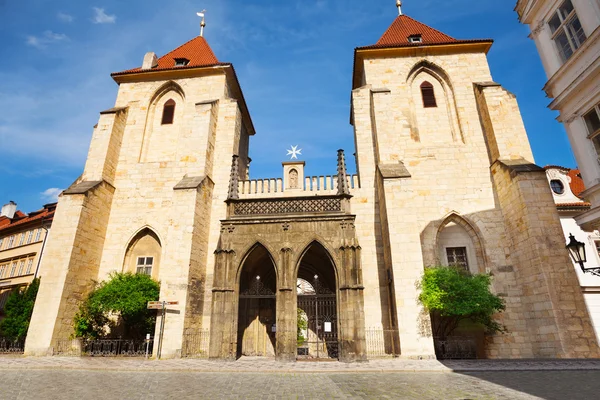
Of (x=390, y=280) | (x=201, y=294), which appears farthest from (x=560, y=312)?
(x=201, y=294)

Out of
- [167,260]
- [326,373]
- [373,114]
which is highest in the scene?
[373,114]

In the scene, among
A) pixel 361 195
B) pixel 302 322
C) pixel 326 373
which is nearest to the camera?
pixel 326 373

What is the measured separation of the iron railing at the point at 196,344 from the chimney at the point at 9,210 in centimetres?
2965

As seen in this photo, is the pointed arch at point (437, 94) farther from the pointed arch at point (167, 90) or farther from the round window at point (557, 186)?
the pointed arch at point (167, 90)

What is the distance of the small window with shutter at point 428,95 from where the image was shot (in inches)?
680

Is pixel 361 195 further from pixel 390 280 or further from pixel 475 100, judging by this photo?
pixel 475 100

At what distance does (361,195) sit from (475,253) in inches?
209

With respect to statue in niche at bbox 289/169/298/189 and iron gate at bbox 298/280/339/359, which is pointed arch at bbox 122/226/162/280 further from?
iron gate at bbox 298/280/339/359

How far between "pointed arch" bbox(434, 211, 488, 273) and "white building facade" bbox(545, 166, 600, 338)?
489cm

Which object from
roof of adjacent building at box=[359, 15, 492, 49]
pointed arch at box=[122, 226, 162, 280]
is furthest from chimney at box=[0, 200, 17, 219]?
roof of adjacent building at box=[359, 15, 492, 49]

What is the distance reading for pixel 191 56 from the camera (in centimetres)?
2145

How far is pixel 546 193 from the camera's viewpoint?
12.3 m

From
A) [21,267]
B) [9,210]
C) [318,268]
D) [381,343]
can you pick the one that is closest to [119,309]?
[318,268]

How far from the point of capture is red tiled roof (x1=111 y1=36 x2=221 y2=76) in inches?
766
